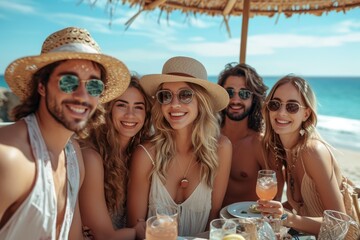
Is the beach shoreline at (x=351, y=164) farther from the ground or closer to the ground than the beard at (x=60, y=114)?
closer to the ground

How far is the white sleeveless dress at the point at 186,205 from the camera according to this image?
9.98 feet

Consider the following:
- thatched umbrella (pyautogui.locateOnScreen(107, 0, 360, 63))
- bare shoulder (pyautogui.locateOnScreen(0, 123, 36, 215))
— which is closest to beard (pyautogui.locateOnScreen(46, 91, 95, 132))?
bare shoulder (pyautogui.locateOnScreen(0, 123, 36, 215))

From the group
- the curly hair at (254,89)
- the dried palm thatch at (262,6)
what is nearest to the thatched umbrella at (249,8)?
the dried palm thatch at (262,6)

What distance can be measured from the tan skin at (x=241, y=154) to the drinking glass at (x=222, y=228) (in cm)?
203

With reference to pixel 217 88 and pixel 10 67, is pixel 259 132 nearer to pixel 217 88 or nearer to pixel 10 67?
pixel 217 88

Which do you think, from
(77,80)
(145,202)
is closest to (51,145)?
(77,80)

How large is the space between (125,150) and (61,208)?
123 centimetres

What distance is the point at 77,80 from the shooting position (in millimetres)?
1938

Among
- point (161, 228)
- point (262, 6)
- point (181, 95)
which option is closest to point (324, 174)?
point (181, 95)

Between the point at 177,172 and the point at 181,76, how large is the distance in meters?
0.96

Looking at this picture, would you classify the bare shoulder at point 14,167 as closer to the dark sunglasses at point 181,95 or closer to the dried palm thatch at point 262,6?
the dark sunglasses at point 181,95

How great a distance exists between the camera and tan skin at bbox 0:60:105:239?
64.7 inches

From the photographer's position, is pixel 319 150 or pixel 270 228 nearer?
pixel 270 228

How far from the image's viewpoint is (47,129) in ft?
6.56
